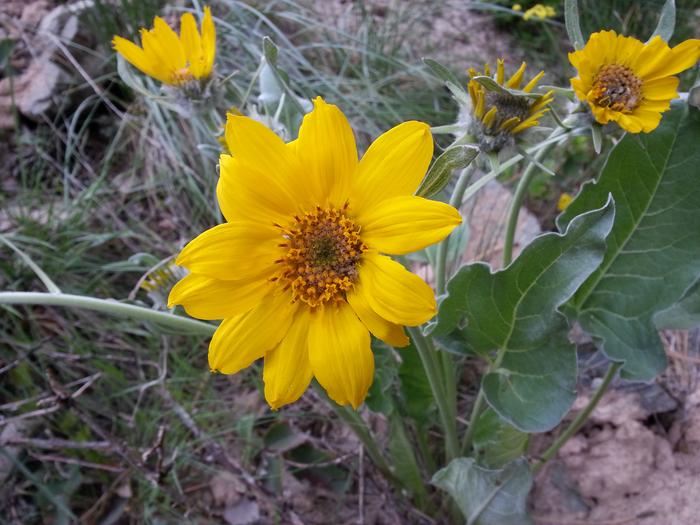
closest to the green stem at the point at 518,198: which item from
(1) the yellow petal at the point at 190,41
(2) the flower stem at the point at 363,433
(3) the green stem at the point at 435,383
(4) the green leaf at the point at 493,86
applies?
(4) the green leaf at the point at 493,86

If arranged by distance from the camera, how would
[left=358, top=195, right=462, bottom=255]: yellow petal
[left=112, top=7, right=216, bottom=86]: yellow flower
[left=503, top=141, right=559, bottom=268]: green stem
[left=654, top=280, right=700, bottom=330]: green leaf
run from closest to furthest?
[left=358, top=195, right=462, bottom=255]: yellow petal
[left=503, top=141, right=559, bottom=268]: green stem
[left=654, top=280, right=700, bottom=330]: green leaf
[left=112, top=7, right=216, bottom=86]: yellow flower

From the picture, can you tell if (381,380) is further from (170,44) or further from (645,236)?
(170,44)

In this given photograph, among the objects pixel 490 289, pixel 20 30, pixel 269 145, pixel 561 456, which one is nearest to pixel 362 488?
pixel 561 456

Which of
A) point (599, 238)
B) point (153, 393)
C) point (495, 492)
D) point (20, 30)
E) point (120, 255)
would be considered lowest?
point (153, 393)

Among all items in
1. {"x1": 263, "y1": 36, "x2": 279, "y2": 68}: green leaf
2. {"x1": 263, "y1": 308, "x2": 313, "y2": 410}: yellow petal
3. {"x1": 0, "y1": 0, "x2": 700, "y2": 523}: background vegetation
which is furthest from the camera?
{"x1": 0, "y1": 0, "x2": 700, "y2": 523}: background vegetation

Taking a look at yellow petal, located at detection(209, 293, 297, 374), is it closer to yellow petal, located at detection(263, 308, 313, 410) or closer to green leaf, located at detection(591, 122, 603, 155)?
yellow petal, located at detection(263, 308, 313, 410)

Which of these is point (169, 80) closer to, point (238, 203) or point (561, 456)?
point (238, 203)

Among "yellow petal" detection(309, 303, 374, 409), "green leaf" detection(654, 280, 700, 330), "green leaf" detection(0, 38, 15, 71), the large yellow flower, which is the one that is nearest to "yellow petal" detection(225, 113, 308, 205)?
the large yellow flower

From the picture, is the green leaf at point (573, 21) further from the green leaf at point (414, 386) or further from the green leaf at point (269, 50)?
the green leaf at point (414, 386)
